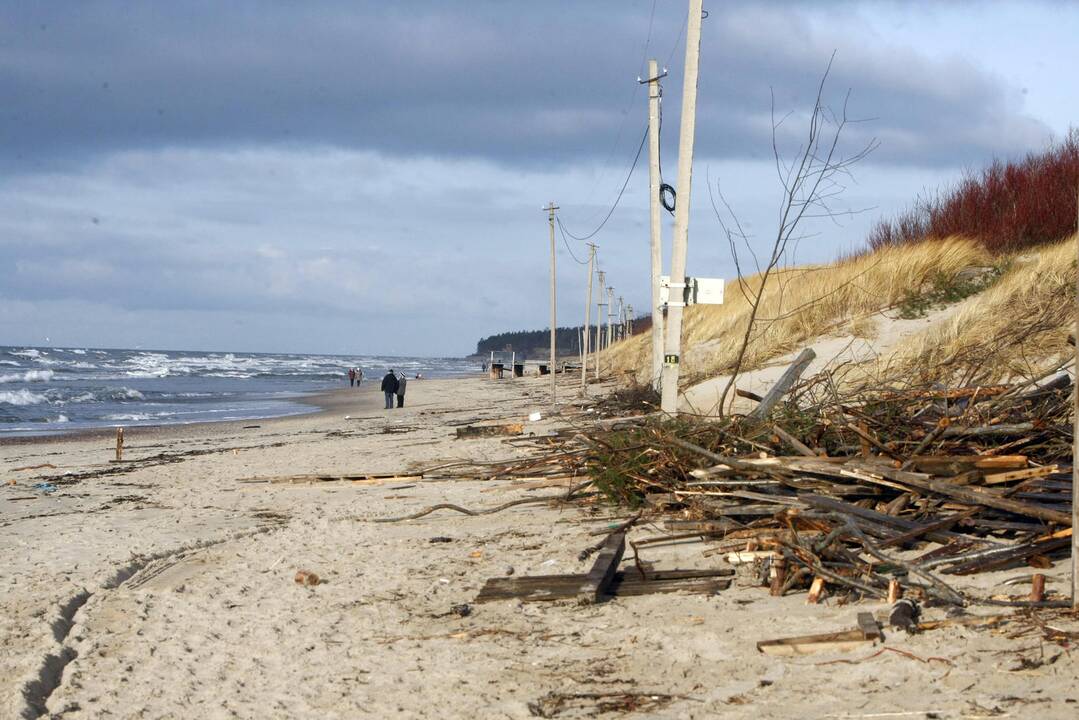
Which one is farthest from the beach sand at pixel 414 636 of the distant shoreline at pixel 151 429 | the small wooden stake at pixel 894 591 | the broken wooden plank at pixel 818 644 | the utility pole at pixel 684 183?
the distant shoreline at pixel 151 429

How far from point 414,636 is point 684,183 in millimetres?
8115

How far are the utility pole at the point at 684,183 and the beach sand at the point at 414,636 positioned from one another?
3.28 m

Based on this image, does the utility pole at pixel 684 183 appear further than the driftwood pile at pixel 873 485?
Yes

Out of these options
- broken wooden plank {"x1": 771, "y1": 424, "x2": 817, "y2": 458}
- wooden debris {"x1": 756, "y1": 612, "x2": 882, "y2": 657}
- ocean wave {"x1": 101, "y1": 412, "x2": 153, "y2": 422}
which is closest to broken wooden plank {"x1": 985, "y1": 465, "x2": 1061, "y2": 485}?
broken wooden plank {"x1": 771, "y1": 424, "x2": 817, "y2": 458}

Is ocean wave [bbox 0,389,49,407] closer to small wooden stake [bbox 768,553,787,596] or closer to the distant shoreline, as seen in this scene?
the distant shoreline

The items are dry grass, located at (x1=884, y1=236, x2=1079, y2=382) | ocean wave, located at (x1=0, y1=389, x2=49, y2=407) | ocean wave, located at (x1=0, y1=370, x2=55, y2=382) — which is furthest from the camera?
ocean wave, located at (x1=0, y1=370, x2=55, y2=382)

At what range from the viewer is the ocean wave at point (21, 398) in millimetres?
39766

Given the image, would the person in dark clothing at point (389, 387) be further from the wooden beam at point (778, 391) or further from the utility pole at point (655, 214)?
the wooden beam at point (778, 391)

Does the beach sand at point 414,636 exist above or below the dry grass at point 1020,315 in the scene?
Answer: below

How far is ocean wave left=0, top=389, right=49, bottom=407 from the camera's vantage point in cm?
3977

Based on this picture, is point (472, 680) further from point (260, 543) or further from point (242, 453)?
point (242, 453)

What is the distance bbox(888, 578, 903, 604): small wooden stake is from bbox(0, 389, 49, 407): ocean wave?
40.1 metres

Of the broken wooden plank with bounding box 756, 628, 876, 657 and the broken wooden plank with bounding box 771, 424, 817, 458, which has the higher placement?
the broken wooden plank with bounding box 771, 424, 817, 458

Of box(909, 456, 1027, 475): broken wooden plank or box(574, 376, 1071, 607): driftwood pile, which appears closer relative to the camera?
box(574, 376, 1071, 607): driftwood pile
